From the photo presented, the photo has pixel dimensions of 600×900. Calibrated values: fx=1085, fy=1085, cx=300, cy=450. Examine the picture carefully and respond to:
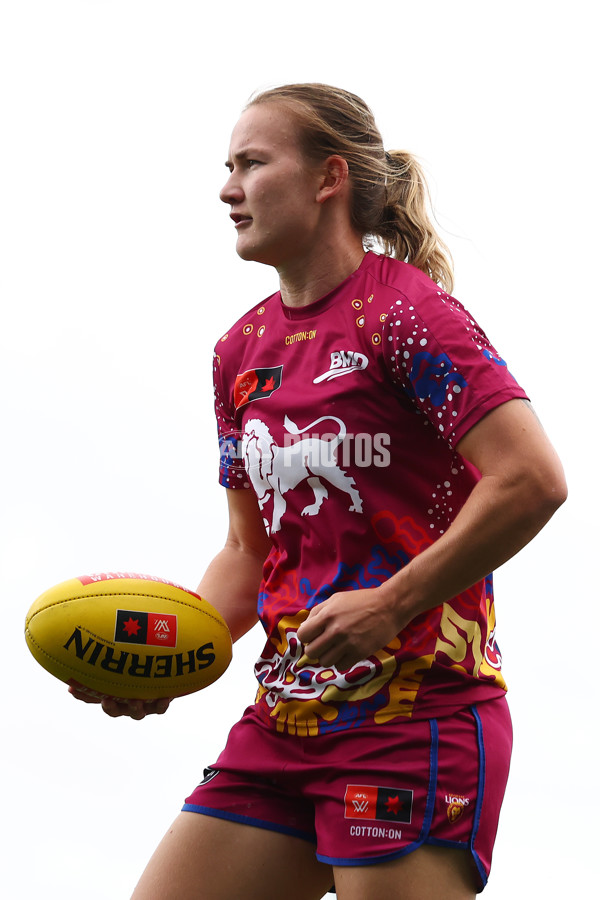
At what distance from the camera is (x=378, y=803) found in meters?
2.37

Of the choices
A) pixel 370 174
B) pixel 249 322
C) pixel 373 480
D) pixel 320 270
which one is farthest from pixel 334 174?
pixel 373 480

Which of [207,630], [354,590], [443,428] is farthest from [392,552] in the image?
[207,630]

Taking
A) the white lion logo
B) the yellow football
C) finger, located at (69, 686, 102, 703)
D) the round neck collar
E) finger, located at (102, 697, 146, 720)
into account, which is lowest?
finger, located at (102, 697, 146, 720)

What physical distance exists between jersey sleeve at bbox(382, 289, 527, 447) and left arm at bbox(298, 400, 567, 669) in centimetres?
5

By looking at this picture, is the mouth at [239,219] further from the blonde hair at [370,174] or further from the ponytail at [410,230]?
the ponytail at [410,230]

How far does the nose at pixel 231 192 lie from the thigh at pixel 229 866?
1549 mm

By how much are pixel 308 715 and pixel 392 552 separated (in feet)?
1.40

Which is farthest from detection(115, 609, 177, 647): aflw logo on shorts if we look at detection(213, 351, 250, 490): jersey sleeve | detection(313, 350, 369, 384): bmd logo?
detection(313, 350, 369, 384): bmd logo

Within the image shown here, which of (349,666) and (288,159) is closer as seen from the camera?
(349,666)

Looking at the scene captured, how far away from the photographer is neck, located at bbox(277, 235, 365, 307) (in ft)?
9.10

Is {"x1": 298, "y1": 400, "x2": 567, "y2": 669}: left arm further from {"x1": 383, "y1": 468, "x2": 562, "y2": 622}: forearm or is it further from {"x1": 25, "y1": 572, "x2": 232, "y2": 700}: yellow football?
{"x1": 25, "y1": 572, "x2": 232, "y2": 700}: yellow football

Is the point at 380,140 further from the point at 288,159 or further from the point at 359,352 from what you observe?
the point at 359,352

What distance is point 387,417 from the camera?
252 centimetres

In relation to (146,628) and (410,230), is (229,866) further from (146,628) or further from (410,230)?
(410,230)
